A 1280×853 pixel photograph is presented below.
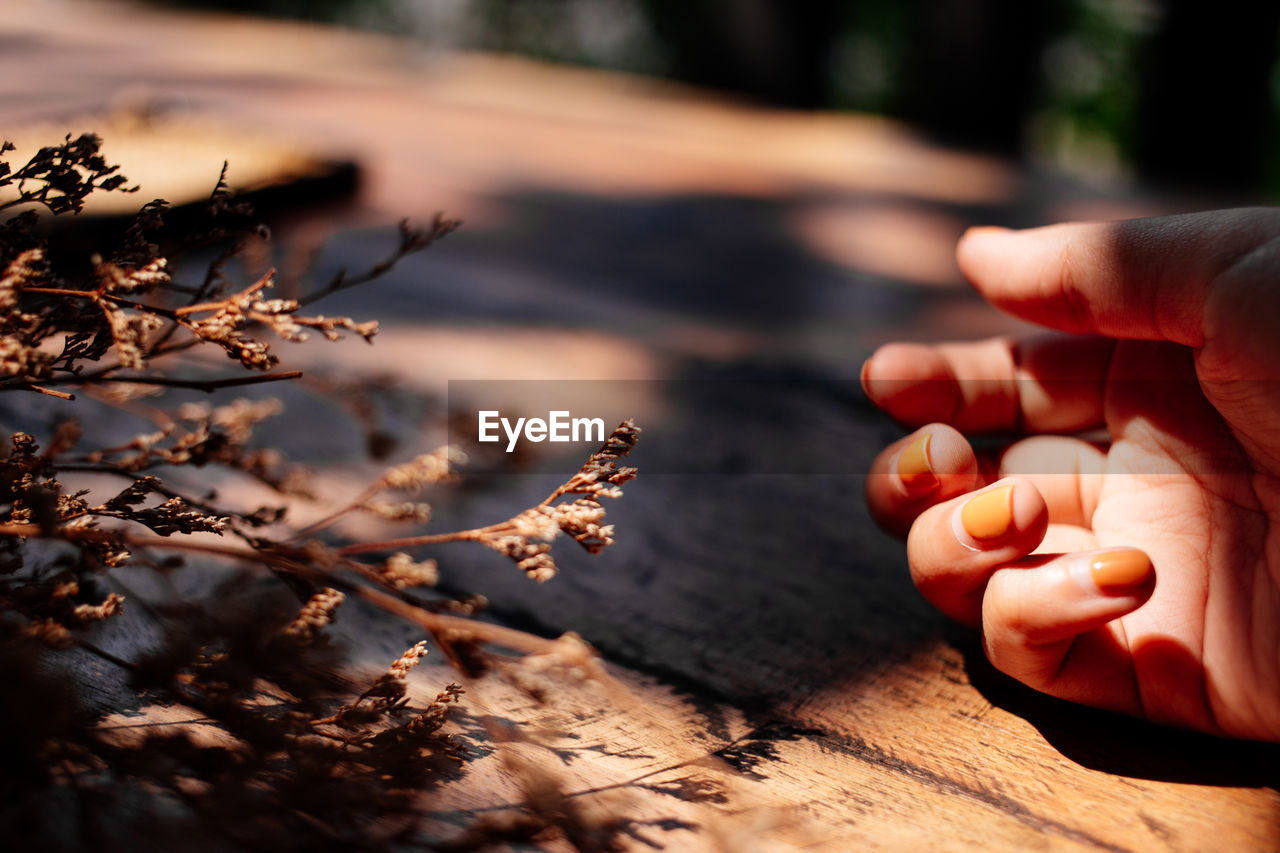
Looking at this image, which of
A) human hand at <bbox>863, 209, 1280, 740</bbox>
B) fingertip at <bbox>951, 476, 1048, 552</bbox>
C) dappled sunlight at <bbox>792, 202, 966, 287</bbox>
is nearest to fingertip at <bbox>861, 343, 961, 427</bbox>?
human hand at <bbox>863, 209, 1280, 740</bbox>

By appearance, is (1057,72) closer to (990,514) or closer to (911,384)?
(911,384)

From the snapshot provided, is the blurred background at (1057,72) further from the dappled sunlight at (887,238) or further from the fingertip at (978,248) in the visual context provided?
the fingertip at (978,248)

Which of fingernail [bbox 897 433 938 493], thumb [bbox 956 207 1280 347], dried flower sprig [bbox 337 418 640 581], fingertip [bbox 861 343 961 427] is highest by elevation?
thumb [bbox 956 207 1280 347]

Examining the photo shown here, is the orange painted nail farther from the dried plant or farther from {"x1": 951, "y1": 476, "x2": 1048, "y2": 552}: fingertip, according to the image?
the dried plant

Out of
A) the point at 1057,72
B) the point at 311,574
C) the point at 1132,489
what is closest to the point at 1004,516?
the point at 1132,489

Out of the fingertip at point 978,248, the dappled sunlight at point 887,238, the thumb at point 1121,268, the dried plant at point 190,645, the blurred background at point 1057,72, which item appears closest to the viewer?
the dried plant at point 190,645

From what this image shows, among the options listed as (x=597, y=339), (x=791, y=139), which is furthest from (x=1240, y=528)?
(x=791, y=139)

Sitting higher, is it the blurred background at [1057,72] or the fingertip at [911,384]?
the blurred background at [1057,72]

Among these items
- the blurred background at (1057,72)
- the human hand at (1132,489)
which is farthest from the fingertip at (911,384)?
the blurred background at (1057,72)
